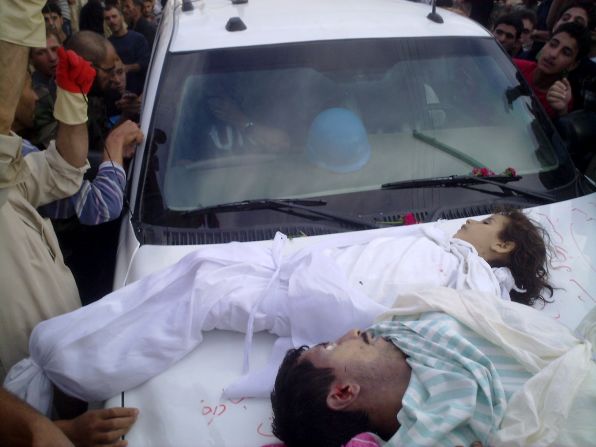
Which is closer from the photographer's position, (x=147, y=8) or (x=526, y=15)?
(x=526, y=15)

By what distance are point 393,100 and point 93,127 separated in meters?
1.79

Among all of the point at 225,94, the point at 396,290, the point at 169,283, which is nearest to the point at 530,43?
the point at 225,94

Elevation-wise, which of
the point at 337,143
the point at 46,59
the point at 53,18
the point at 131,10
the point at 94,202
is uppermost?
the point at 337,143

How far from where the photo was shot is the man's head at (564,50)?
3990 millimetres

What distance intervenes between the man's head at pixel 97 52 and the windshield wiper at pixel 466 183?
7.09 feet

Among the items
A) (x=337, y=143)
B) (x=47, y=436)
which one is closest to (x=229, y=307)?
(x=47, y=436)

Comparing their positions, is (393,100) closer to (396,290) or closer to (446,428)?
(396,290)

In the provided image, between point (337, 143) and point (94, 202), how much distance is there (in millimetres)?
1013

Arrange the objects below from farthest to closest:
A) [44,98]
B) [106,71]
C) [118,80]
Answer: [118,80], [106,71], [44,98]

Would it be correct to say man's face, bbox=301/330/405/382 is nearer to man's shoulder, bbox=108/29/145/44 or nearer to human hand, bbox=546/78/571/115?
human hand, bbox=546/78/571/115

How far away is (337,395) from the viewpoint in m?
1.44

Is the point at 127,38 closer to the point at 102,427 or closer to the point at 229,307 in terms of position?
the point at 229,307

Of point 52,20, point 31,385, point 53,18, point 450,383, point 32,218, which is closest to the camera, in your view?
point 450,383

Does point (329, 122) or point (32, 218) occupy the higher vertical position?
point (329, 122)
